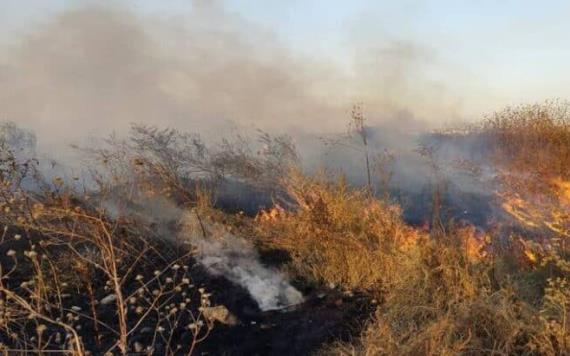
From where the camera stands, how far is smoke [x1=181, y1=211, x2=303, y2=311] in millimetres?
6523

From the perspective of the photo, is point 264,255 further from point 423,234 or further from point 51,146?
point 51,146

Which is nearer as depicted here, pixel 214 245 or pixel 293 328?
pixel 293 328

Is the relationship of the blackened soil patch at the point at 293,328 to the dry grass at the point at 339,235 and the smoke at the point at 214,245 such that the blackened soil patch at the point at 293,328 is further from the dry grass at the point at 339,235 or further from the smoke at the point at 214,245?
the dry grass at the point at 339,235

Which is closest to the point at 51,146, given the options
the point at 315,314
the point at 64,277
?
the point at 64,277

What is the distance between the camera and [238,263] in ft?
23.3

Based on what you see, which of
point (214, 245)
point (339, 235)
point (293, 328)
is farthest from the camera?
point (214, 245)

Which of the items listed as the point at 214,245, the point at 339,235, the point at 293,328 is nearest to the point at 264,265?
the point at 214,245

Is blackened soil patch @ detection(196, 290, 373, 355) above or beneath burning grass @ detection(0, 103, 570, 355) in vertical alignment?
beneath

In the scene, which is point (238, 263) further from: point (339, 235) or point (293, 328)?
point (293, 328)

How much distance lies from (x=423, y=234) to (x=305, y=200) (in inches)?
59.2

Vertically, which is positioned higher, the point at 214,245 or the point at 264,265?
the point at 214,245

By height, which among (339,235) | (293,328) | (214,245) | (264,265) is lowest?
(293,328)

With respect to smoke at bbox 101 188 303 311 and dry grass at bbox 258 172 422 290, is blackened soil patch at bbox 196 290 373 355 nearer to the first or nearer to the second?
smoke at bbox 101 188 303 311

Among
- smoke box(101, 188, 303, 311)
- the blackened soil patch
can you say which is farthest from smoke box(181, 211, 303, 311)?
the blackened soil patch
